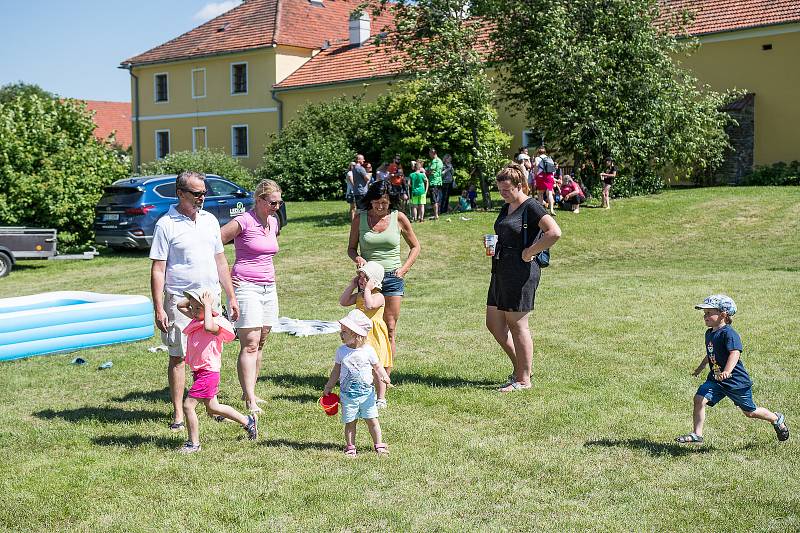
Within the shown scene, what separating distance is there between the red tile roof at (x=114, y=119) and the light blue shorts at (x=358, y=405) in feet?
229

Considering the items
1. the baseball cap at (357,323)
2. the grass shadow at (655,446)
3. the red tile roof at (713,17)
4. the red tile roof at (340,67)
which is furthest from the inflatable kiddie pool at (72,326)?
the red tile roof at (340,67)

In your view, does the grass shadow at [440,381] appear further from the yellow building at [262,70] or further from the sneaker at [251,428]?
the yellow building at [262,70]

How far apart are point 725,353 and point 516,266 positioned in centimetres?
226

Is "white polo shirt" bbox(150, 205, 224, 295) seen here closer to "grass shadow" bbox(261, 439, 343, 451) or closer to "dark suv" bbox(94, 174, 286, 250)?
→ "grass shadow" bbox(261, 439, 343, 451)

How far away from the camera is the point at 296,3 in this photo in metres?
47.5

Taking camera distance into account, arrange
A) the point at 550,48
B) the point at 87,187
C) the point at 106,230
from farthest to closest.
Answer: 1. the point at 550,48
2. the point at 87,187
3. the point at 106,230

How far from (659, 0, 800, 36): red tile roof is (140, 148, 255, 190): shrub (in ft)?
50.3

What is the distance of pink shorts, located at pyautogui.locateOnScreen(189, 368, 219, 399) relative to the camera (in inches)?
255

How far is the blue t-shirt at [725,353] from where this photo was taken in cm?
625

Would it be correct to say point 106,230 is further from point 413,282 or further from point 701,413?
point 701,413

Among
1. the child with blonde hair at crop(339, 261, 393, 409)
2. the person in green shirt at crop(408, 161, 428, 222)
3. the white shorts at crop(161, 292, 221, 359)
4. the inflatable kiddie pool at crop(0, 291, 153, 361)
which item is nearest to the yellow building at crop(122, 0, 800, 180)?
the person in green shirt at crop(408, 161, 428, 222)

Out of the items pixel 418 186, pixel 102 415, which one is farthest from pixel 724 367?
pixel 418 186

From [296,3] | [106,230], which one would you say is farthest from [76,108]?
[296,3]

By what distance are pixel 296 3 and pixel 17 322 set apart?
130 feet
